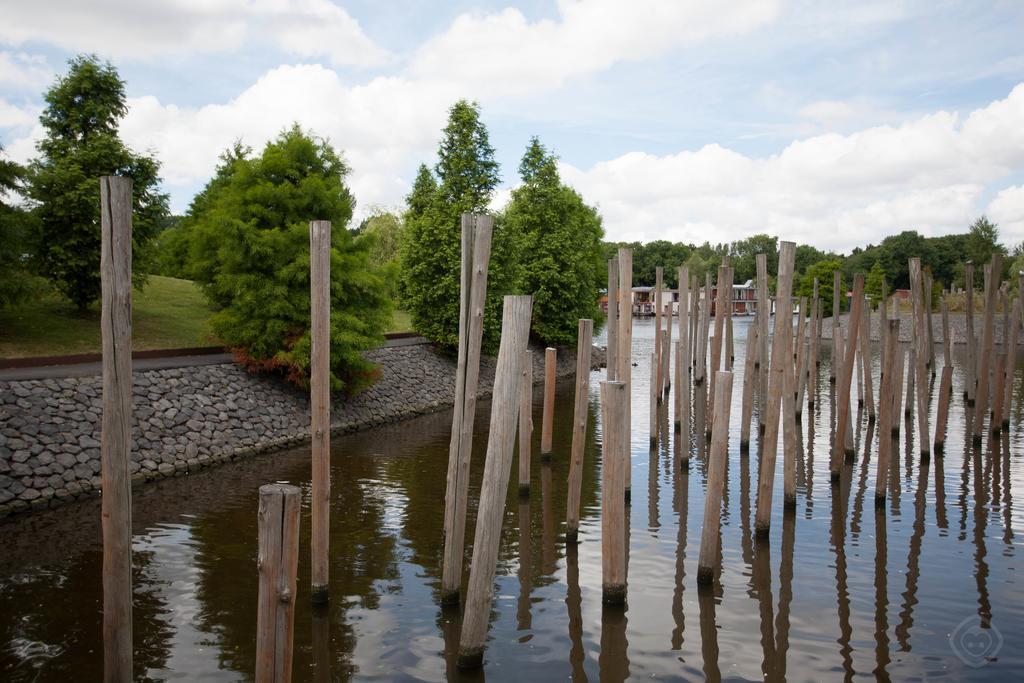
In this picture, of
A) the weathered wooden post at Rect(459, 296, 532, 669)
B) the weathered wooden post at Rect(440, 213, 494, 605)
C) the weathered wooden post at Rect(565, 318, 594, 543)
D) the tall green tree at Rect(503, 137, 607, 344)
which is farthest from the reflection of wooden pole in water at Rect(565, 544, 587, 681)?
the tall green tree at Rect(503, 137, 607, 344)

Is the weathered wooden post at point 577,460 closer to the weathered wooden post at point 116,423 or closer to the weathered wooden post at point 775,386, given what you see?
the weathered wooden post at point 775,386

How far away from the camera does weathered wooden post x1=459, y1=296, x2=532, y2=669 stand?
6.56 meters

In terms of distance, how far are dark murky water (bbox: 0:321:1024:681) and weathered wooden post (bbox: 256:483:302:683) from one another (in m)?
2.36

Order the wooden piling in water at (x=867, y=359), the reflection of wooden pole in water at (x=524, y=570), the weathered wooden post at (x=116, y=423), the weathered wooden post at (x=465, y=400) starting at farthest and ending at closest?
the wooden piling in water at (x=867, y=359), the reflection of wooden pole in water at (x=524, y=570), the weathered wooden post at (x=465, y=400), the weathered wooden post at (x=116, y=423)

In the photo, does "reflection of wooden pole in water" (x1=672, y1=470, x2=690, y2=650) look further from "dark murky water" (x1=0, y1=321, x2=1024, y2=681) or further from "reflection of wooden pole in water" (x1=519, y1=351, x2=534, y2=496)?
"reflection of wooden pole in water" (x1=519, y1=351, x2=534, y2=496)

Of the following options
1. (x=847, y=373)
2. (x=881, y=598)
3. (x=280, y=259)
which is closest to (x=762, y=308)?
(x=847, y=373)

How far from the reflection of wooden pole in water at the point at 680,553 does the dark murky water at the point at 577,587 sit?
0.04 meters

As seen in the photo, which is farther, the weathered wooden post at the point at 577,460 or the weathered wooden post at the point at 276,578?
the weathered wooden post at the point at 577,460

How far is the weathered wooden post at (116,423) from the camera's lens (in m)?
5.18

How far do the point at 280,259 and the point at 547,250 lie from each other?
61.5ft

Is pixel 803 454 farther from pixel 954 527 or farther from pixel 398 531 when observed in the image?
pixel 398 531

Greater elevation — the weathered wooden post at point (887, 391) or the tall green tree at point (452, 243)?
the tall green tree at point (452, 243)

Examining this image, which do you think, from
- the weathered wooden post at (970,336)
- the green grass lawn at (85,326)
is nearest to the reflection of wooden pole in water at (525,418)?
the weathered wooden post at (970,336)

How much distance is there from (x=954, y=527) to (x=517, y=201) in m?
28.9
